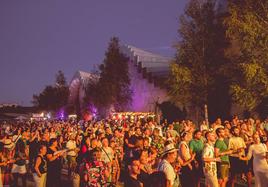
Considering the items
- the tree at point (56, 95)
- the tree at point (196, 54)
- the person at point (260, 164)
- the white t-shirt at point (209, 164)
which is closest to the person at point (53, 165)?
the white t-shirt at point (209, 164)

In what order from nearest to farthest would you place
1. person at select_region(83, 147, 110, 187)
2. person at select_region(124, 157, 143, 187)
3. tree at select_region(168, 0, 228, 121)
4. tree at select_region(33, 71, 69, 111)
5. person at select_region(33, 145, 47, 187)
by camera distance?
person at select_region(124, 157, 143, 187)
person at select_region(83, 147, 110, 187)
person at select_region(33, 145, 47, 187)
tree at select_region(168, 0, 228, 121)
tree at select_region(33, 71, 69, 111)

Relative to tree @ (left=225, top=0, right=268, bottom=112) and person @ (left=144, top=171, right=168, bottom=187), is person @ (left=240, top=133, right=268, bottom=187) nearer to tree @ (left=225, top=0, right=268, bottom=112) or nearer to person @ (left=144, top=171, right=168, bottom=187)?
person @ (left=144, top=171, right=168, bottom=187)

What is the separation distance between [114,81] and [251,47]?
23.5 meters

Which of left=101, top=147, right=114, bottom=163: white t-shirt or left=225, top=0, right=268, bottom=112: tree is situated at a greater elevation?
left=225, top=0, right=268, bottom=112: tree

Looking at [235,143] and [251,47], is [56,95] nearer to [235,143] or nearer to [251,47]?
[251,47]

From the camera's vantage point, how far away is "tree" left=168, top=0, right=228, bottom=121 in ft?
78.5

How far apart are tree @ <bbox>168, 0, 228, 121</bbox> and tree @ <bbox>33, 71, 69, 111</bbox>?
160ft

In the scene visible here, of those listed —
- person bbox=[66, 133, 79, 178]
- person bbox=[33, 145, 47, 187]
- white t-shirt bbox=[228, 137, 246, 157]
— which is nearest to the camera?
person bbox=[33, 145, 47, 187]

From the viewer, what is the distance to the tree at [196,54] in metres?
23.9

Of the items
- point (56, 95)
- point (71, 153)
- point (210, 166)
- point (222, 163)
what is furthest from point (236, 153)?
point (56, 95)

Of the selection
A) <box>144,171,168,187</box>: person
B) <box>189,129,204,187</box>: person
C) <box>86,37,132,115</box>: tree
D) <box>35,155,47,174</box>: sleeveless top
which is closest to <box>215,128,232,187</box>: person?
<box>189,129,204,187</box>: person

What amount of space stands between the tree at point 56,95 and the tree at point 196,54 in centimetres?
4890

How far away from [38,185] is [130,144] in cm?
382

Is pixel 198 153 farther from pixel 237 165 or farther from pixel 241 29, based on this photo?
pixel 241 29
